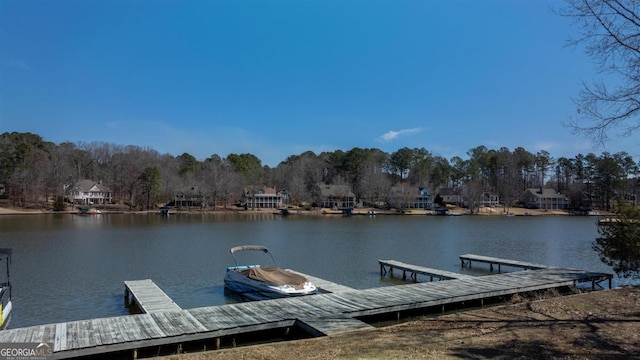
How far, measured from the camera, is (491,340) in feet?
29.8

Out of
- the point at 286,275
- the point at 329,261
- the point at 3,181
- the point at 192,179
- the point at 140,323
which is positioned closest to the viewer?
the point at 140,323

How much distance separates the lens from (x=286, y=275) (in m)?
17.8

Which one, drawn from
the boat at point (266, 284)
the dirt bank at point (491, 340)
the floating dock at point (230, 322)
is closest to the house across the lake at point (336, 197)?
the boat at point (266, 284)

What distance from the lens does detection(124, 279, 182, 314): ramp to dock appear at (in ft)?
46.9

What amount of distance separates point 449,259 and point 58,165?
9439cm

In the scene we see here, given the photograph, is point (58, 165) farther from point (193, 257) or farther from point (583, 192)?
point (583, 192)

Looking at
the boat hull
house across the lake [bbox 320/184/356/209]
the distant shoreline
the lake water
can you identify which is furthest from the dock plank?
house across the lake [bbox 320/184/356/209]

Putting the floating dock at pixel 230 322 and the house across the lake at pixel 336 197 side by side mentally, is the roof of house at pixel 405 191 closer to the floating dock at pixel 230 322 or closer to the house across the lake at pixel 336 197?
the house across the lake at pixel 336 197

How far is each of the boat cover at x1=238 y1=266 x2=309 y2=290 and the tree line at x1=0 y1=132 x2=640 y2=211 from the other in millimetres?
84991

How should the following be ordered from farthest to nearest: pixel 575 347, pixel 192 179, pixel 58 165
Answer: pixel 192 179 → pixel 58 165 → pixel 575 347

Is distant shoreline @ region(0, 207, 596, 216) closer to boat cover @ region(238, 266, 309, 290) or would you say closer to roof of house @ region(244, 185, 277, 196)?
roof of house @ region(244, 185, 277, 196)

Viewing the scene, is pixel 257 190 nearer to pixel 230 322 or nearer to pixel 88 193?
pixel 88 193

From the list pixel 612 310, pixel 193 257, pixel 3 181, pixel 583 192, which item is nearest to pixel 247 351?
pixel 612 310

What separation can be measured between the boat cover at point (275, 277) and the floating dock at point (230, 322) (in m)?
1.69
